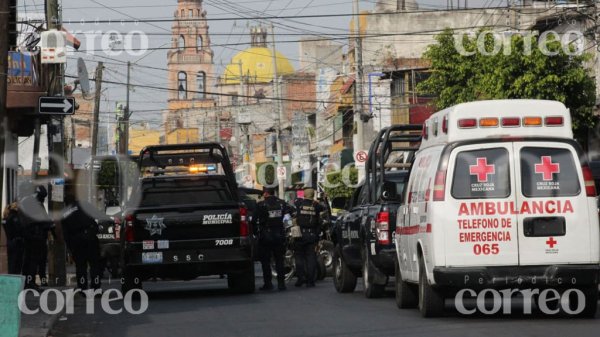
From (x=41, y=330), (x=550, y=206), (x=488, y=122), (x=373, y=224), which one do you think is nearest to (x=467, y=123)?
(x=488, y=122)

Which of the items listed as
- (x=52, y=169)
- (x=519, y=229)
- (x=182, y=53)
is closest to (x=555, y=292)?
(x=519, y=229)

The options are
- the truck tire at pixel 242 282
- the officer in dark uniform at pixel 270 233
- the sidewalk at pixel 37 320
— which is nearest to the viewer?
the sidewalk at pixel 37 320

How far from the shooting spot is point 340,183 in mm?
59594

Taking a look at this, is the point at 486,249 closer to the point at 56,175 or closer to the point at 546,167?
the point at 546,167

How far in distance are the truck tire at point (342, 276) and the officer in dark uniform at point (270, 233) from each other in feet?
5.94

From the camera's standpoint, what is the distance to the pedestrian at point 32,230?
2222 centimetres

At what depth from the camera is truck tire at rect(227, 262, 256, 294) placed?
71.8 feet

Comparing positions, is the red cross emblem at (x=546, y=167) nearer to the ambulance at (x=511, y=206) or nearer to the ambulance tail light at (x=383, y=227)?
the ambulance at (x=511, y=206)

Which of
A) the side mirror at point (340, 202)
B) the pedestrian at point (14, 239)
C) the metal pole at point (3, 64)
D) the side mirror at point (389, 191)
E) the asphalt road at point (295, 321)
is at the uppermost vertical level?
the metal pole at point (3, 64)

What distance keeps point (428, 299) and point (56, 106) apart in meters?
13.2

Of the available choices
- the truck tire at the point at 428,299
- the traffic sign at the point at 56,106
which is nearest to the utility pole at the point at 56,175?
the traffic sign at the point at 56,106

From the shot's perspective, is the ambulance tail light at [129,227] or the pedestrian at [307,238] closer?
the ambulance tail light at [129,227]

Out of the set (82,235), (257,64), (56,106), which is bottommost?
(82,235)

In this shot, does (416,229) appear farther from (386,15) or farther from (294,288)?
(386,15)
